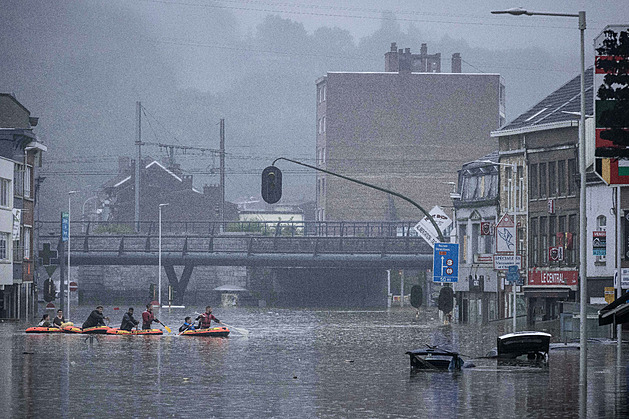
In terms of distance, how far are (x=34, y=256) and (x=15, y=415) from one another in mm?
71308

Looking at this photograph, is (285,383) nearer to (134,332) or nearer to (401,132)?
(134,332)

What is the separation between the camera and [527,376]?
2822 cm

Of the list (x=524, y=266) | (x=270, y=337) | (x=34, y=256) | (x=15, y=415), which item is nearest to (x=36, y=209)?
(x=34, y=256)

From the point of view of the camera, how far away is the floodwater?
20.0 m

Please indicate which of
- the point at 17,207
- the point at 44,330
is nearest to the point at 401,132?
the point at 17,207

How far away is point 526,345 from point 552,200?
112 feet

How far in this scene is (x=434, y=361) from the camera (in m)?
30.9

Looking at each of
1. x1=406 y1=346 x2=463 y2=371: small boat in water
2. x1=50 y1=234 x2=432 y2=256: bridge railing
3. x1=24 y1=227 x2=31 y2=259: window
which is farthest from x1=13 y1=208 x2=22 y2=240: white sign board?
x1=406 y1=346 x2=463 y2=371: small boat in water

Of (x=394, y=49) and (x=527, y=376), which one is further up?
(x=394, y=49)

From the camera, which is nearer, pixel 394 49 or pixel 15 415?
pixel 15 415

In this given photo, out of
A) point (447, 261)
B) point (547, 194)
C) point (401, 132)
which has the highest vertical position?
point (401, 132)

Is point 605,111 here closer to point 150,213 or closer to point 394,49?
point 394,49

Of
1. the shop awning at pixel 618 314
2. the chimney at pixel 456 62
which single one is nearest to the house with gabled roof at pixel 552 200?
the shop awning at pixel 618 314

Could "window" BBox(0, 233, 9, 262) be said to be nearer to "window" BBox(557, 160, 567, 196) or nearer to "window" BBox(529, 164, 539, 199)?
"window" BBox(529, 164, 539, 199)
